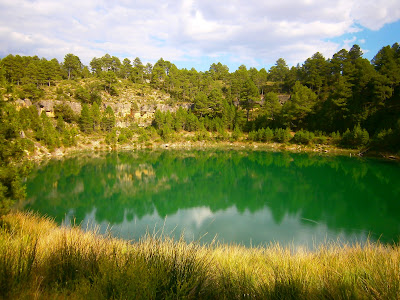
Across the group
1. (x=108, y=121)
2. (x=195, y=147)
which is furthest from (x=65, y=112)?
(x=195, y=147)

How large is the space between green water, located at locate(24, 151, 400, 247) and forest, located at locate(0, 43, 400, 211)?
28.6 ft

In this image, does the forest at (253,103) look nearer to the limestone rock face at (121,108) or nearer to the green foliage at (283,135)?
the green foliage at (283,135)

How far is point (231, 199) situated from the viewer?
50.3 feet

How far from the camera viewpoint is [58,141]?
3281cm

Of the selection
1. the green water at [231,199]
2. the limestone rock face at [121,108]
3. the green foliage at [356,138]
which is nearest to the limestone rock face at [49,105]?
the limestone rock face at [121,108]

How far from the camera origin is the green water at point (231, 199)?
1019 centimetres

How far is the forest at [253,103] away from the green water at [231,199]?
344 inches

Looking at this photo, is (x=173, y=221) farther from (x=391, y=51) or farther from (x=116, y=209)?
(x=391, y=51)

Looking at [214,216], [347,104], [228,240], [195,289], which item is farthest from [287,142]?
[195,289]

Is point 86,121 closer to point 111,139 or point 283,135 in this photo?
point 111,139

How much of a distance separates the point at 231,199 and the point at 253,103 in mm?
36681

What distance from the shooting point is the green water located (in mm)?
10186

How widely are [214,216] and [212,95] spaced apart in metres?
41.8

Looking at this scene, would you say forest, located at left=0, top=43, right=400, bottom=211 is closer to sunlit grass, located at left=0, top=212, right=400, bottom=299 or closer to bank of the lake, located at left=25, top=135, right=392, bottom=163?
bank of the lake, located at left=25, top=135, right=392, bottom=163
